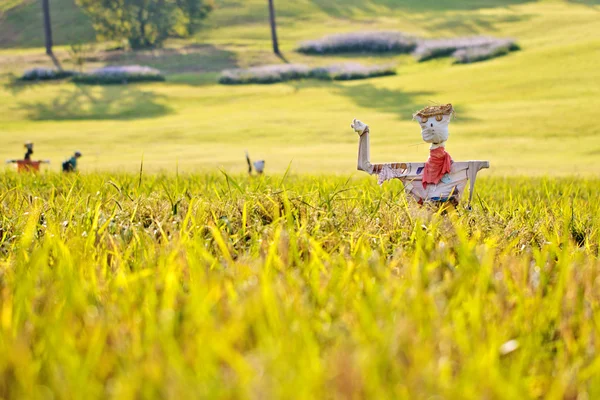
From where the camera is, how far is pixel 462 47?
28.7 m

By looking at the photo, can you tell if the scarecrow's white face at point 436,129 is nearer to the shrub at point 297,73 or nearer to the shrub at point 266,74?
the shrub at point 297,73

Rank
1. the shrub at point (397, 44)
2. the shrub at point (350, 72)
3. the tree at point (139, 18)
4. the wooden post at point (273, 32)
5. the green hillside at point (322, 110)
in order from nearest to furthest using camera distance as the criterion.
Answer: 1. the green hillside at point (322, 110)
2. the shrub at point (350, 72)
3. the shrub at point (397, 44)
4. the wooden post at point (273, 32)
5. the tree at point (139, 18)

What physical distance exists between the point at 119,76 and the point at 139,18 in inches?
348

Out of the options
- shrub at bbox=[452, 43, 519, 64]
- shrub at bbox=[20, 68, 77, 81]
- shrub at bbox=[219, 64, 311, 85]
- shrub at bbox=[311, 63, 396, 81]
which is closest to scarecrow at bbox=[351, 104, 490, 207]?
shrub at bbox=[311, 63, 396, 81]

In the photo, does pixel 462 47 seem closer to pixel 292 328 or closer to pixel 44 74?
pixel 44 74

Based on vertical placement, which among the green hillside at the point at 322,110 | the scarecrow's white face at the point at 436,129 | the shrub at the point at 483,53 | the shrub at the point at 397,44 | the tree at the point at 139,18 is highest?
the tree at the point at 139,18

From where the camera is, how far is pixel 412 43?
32.2 meters

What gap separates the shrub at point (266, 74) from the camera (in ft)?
87.9

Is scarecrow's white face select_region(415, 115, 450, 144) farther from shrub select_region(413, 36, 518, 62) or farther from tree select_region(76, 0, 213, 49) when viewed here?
tree select_region(76, 0, 213, 49)

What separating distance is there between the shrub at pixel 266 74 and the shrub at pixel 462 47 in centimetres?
476

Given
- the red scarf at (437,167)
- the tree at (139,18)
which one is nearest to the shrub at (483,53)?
the tree at (139,18)

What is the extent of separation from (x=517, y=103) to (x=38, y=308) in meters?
18.8

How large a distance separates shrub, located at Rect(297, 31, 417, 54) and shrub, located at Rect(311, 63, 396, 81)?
499cm

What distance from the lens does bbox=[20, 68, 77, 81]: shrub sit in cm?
2745
